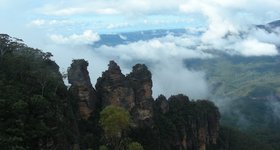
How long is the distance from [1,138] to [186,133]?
62992mm

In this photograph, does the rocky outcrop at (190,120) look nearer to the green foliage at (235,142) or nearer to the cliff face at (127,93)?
the green foliage at (235,142)

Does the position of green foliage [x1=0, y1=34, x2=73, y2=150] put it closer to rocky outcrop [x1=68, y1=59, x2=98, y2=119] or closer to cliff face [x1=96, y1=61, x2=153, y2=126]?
rocky outcrop [x1=68, y1=59, x2=98, y2=119]

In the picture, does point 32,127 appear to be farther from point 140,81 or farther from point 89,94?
point 140,81

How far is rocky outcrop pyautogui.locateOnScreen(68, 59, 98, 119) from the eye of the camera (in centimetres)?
8556

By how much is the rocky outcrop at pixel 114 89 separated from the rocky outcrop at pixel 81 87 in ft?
11.0

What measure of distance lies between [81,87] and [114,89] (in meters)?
7.00

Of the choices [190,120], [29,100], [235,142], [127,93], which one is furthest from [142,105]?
[235,142]

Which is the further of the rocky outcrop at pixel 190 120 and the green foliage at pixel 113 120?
the rocky outcrop at pixel 190 120

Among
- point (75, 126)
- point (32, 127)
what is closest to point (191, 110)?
point (75, 126)

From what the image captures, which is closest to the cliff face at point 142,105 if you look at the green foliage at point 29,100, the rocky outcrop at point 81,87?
the rocky outcrop at point 81,87

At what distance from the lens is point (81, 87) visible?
85.9 metres

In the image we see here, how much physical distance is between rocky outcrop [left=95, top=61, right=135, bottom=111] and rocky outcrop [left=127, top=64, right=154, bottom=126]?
1.85 metres

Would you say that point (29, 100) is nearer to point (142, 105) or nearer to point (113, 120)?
point (113, 120)

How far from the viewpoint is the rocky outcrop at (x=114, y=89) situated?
9019 cm
